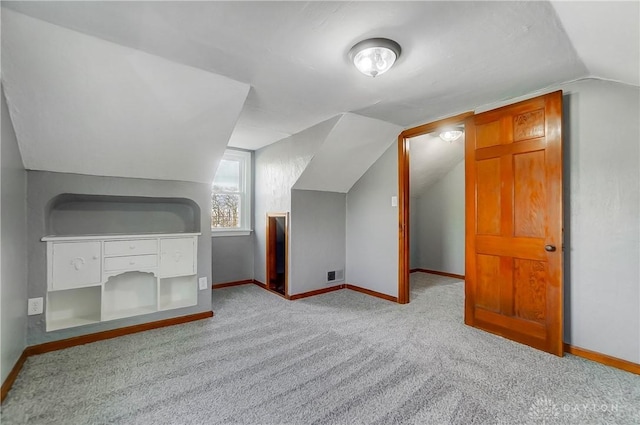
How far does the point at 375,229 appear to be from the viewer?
392cm

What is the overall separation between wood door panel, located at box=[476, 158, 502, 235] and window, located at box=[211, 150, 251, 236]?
10.7ft

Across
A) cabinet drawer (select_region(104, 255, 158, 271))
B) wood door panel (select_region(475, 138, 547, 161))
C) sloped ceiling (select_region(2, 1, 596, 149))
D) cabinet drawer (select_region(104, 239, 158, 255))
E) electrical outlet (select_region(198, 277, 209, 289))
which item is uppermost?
sloped ceiling (select_region(2, 1, 596, 149))

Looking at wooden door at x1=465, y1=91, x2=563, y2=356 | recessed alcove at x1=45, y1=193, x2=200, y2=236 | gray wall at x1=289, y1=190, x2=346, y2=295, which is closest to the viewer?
wooden door at x1=465, y1=91, x2=563, y2=356

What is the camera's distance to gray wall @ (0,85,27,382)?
6.01 ft

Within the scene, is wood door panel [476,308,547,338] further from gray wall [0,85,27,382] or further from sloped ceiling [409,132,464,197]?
gray wall [0,85,27,382]

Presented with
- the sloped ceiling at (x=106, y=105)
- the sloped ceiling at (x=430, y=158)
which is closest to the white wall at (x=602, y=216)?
the sloped ceiling at (x=430, y=158)

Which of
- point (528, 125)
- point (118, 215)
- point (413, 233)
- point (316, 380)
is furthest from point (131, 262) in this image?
point (413, 233)

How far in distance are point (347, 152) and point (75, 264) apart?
292cm

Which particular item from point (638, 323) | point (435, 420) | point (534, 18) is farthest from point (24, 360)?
point (638, 323)

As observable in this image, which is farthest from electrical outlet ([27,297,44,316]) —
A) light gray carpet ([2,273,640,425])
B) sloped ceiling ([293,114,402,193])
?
sloped ceiling ([293,114,402,193])

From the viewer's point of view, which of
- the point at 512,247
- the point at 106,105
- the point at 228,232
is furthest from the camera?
the point at 228,232

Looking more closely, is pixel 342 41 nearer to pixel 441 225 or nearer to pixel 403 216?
pixel 403 216

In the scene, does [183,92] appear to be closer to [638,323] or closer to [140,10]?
[140,10]

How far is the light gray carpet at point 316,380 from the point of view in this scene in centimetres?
160
